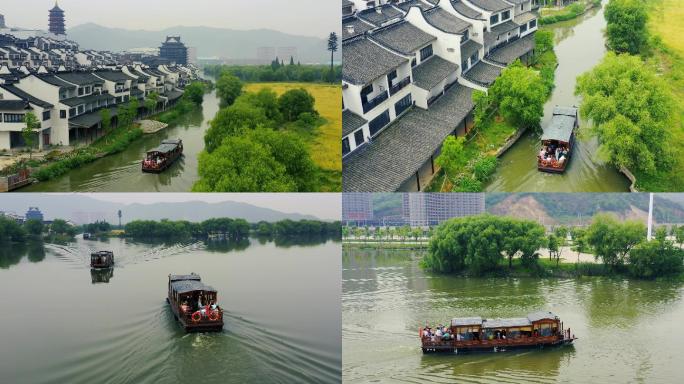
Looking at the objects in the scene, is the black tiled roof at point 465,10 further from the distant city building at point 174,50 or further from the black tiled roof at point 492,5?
the distant city building at point 174,50

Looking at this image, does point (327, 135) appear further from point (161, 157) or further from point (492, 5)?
point (492, 5)

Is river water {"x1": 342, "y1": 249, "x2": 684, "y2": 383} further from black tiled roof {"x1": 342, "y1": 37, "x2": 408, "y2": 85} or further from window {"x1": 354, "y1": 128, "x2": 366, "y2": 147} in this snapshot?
black tiled roof {"x1": 342, "y1": 37, "x2": 408, "y2": 85}

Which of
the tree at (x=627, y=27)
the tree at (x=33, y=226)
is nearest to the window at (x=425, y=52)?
the tree at (x=627, y=27)

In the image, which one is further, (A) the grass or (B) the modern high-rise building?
(B) the modern high-rise building

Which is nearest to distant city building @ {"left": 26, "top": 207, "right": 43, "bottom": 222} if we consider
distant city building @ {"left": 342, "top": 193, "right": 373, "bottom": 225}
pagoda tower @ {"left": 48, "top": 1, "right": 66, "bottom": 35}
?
pagoda tower @ {"left": 48, "top": 1, "right": 66, "bottom": 35}

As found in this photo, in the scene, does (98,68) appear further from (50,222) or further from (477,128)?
(477,128)
